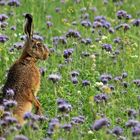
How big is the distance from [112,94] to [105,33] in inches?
138

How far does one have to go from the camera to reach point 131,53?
12203 millimetres

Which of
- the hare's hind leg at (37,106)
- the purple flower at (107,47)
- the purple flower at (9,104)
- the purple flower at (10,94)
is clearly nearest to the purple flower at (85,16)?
the purple flower at (107,47)

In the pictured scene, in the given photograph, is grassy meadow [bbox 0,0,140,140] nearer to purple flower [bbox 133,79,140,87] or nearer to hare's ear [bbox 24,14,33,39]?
purple flower [bbox 133,79,140,87]

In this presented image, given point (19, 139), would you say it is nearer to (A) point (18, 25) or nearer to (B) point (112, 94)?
(B) point (112, 94)

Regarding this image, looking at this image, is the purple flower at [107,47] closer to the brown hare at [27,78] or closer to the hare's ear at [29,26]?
the brown hare at [27,78]

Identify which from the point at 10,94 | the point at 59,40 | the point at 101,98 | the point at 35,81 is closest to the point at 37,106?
the point at 35,81

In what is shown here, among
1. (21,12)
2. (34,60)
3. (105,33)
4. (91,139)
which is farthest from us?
(21,12)

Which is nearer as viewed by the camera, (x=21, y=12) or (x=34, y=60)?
(x=34, y=60)

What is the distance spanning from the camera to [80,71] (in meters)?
11.1

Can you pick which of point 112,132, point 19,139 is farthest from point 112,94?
point 19,139

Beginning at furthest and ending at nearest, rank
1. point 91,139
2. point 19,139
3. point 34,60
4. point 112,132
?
point 34,60 → point 91,139 → point 112,132 → point 19,139

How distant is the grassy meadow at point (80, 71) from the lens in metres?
8.00

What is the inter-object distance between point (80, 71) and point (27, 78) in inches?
78.2

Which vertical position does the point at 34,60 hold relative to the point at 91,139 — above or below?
above
